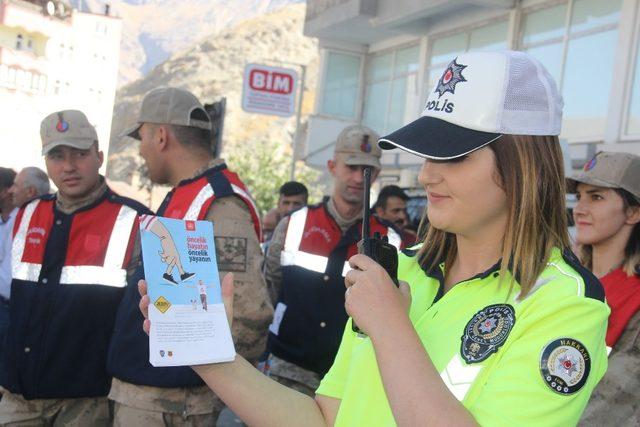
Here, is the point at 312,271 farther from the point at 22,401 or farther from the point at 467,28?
the point at 467,28

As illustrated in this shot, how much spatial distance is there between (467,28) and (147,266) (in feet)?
52.6

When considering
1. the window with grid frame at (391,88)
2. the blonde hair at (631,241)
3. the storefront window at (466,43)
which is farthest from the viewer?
the window with grid frame at (391,88)

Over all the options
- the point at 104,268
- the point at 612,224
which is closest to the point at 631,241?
the point at 612,224

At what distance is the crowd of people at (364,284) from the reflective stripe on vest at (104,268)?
0.04 ft

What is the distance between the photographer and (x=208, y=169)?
410cm

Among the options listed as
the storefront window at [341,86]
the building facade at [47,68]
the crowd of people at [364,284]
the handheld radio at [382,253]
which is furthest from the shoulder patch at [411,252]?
the building facade at [47,68]

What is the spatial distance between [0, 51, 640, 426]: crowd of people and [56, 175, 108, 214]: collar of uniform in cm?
1

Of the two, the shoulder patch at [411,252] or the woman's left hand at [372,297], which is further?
the shoulder patch at [411,252]

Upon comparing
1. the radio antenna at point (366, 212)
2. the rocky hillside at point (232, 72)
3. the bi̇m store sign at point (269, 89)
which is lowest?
the radio antenna at point (366, 212)

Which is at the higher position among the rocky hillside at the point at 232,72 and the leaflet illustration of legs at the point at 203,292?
the rocky hillside at the point at 232,72

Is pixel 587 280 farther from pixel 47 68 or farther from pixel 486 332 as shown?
pixel 47 68

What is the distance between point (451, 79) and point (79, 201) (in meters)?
3.12

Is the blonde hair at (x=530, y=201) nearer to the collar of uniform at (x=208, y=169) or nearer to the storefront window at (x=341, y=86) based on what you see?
the collar of uniform at (x=208, y=169)

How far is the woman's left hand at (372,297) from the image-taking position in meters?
1.80
